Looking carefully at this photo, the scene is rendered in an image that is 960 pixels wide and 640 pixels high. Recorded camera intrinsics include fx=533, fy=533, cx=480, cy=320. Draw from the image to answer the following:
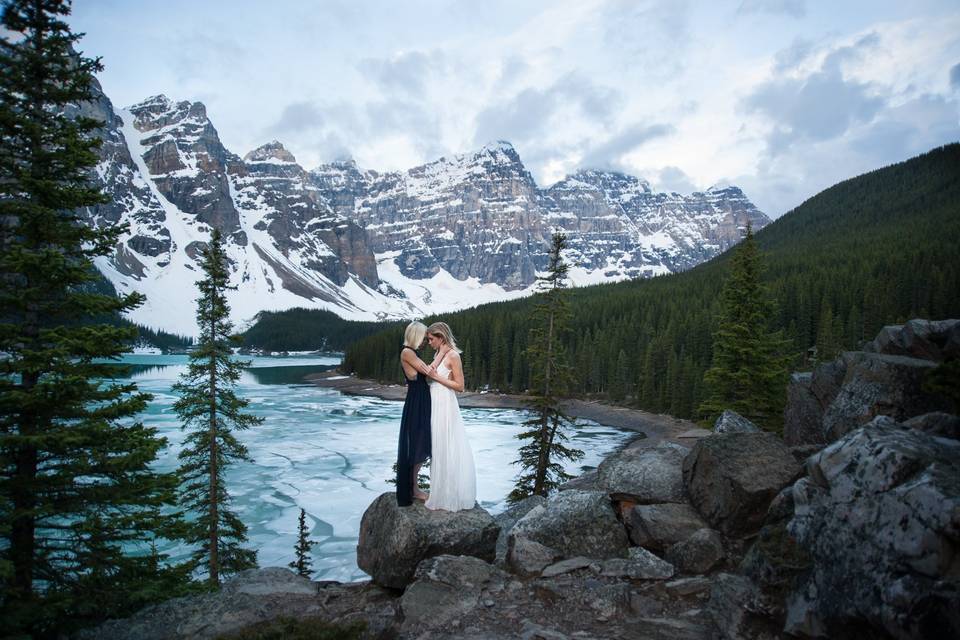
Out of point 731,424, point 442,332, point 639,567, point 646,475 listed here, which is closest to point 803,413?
point 731,424

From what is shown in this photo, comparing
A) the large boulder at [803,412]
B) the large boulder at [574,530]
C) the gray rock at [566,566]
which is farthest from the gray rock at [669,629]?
the large boulder at [803,412]

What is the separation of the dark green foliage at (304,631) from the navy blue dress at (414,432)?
227cm

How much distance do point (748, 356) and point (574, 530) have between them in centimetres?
1776

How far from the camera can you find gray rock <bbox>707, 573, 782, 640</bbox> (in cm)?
524

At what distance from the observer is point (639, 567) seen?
23.7ft

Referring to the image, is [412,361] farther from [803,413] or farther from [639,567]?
[803,413]

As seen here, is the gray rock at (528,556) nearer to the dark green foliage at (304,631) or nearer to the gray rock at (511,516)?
the gray rock at (511,516)

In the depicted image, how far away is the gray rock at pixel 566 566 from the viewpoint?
24.5ft

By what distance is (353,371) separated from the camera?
111812mm

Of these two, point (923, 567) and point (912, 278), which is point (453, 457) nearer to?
point (923, 567)

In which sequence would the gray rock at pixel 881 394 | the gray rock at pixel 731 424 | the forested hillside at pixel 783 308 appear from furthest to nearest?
1. the forested hillside at pixel 783 308
2. the gray rock at pixel 731 424
3. the gray rock at pixel 881 394

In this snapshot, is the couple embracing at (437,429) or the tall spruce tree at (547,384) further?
the tall spruce tree at (547,384)

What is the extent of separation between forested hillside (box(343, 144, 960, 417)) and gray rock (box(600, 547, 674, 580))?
4052 centimetres

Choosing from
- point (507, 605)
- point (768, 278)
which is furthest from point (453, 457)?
point (768, 278)
